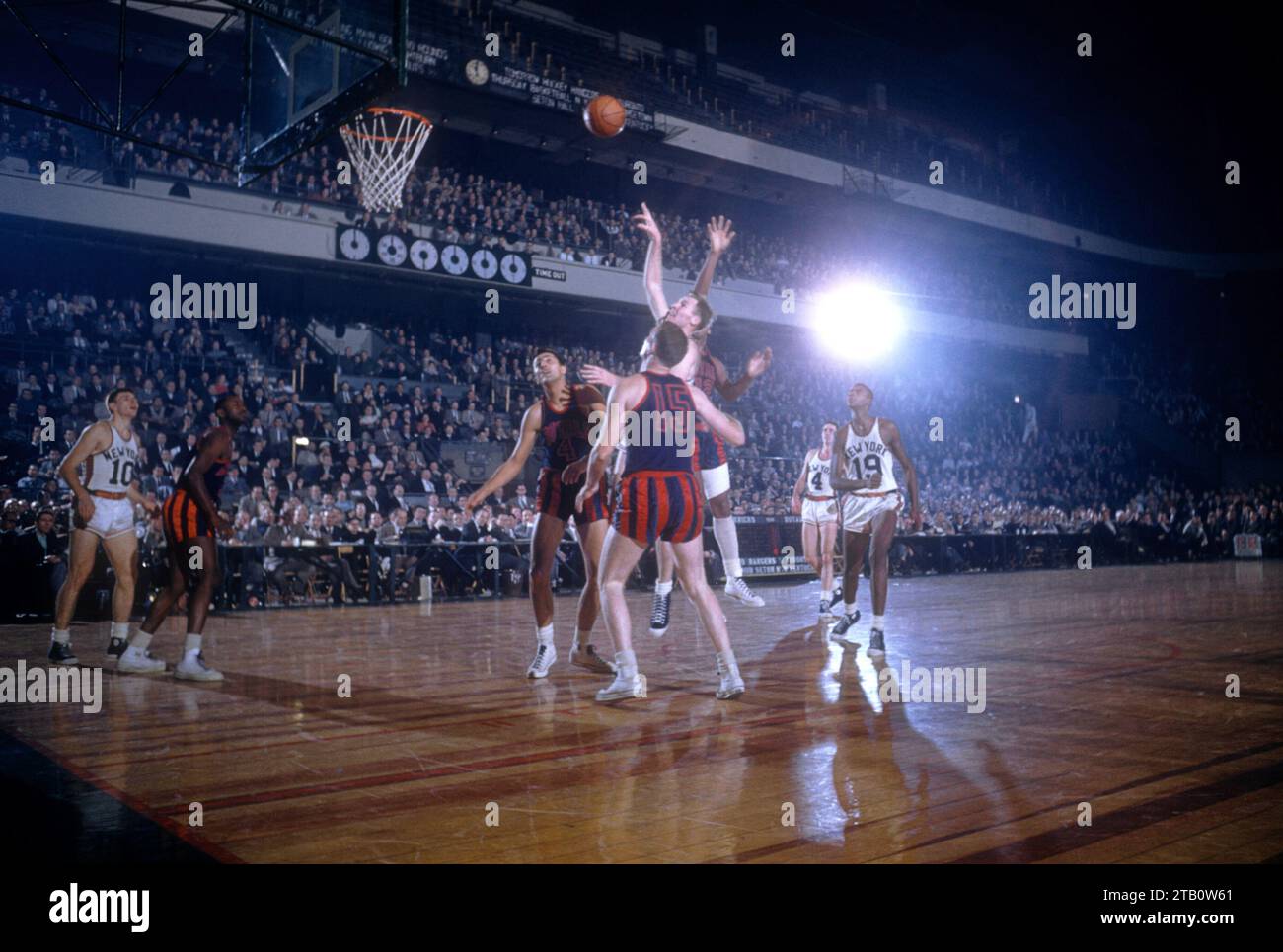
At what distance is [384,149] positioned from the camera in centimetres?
1927

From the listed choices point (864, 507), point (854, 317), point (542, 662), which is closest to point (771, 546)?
point (864, 507)

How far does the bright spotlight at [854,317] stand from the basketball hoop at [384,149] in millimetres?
14455

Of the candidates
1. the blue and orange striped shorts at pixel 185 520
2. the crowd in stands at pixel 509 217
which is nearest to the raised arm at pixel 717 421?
the blue and orange striped shorts at pixel 185 520

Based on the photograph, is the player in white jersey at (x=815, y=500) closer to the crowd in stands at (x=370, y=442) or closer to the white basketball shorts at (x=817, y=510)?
the white basketball shorts at (x=817, y=510)

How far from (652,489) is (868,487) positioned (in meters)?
3.06

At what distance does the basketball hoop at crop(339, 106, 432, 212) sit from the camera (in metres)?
18.5

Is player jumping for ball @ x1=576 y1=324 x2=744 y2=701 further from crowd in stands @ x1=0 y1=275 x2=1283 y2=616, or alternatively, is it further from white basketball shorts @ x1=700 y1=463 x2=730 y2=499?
crowd in stands @ x1=0 y1=275 x2=1283 y2=616

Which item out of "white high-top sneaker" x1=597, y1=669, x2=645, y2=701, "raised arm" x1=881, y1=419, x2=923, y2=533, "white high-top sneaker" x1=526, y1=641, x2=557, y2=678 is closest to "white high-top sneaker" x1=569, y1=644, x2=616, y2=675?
"white high-top sneaker" x1=526, y1=641, x2=557, y2=678

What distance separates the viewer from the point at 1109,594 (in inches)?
527
